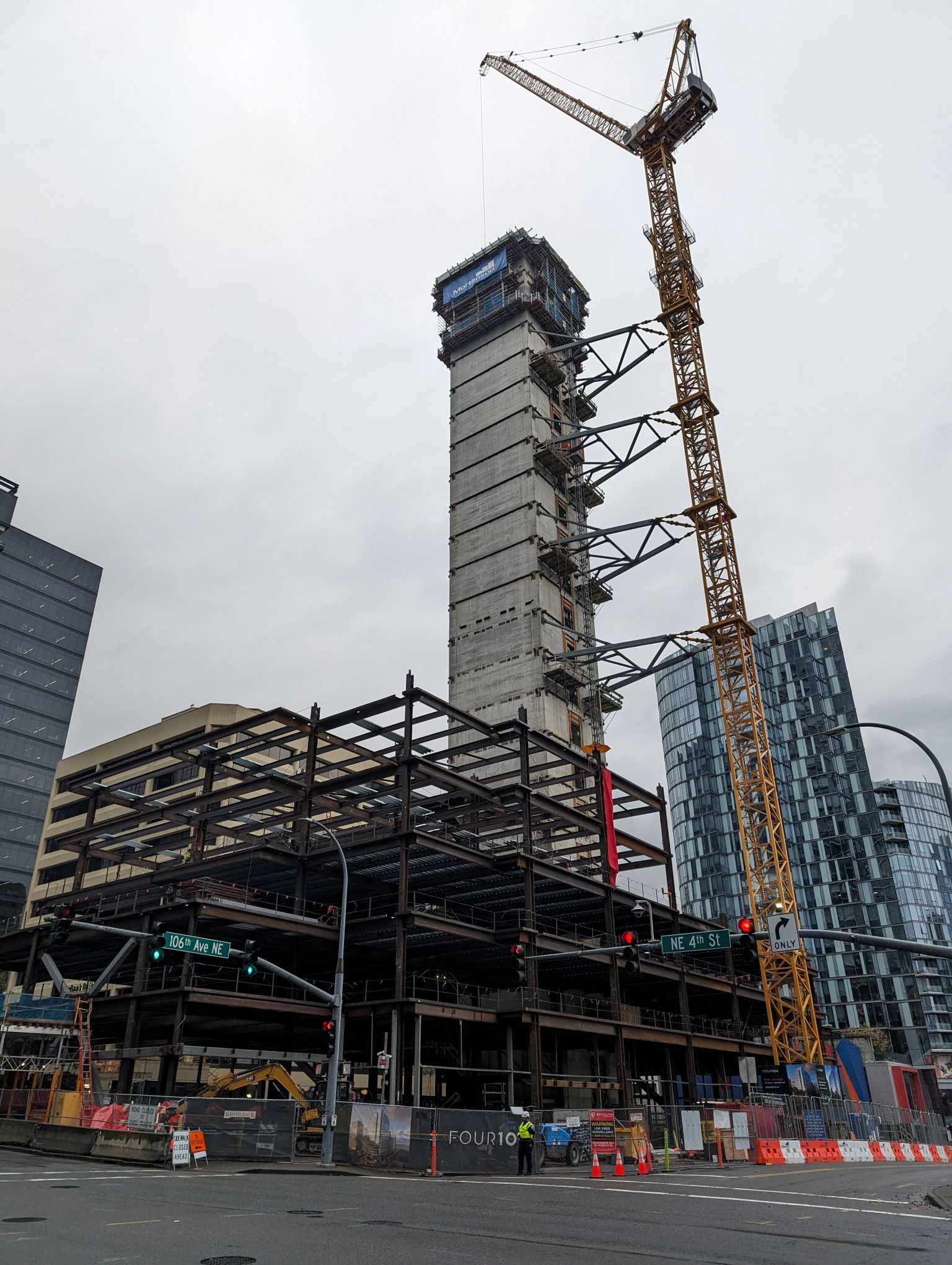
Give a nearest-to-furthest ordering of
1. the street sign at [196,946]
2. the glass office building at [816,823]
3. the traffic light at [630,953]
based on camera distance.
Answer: the traffic light at [630,953]
the street sign at [196,946]
the glass office building at [816,823]

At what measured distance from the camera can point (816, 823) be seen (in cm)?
15012

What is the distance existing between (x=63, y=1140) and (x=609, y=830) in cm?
3141

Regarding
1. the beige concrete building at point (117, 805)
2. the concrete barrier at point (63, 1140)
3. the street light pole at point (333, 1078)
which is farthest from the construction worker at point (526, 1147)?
the beige concrete building at point (117, 805)

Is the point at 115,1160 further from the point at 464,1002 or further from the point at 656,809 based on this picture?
the point at 656,809

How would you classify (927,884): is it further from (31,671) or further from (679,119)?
(31,671)

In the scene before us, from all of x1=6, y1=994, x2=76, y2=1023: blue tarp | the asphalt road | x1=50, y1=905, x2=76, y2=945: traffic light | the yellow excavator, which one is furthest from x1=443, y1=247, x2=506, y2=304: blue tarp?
the asphalt road

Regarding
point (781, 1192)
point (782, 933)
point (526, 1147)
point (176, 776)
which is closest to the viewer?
point (782, 933)

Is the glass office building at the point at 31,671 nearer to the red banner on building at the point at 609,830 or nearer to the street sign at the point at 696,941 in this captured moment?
the red banner on building at the point at 609,830

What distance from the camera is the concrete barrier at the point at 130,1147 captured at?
26406 mm

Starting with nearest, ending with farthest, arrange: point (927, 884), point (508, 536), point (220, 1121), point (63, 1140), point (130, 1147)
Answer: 1. point (130, 1147)
2. point (220, 1121)
3. point (63, 1140)
4. point (508, 536)
5. point (927, 884)

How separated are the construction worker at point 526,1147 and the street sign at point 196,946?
10.7 metres

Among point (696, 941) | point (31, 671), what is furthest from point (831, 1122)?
point (31, 671)

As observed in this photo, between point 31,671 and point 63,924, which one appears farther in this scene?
point 31,671

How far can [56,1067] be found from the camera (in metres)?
39.6
